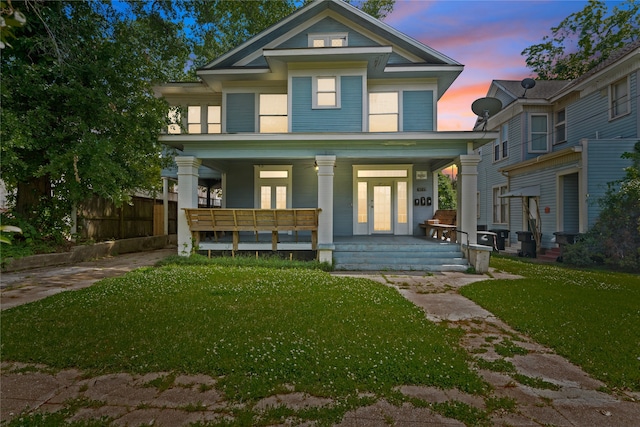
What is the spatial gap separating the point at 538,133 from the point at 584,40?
10186 millimetres

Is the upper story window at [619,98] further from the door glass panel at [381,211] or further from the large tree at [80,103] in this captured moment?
the large tree at [80,103]

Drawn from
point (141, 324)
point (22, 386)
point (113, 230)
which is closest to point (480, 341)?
point (141, 324)

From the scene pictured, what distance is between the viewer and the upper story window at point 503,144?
A: 1706cm

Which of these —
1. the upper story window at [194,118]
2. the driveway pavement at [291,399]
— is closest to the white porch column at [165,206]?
the upper story window at [194,118]

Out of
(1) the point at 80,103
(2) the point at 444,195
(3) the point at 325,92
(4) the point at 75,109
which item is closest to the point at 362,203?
(3) the point at 325,92

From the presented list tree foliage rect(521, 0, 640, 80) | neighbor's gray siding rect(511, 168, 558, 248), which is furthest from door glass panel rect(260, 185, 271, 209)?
tree foliage rect(521, 0, 640, 80)

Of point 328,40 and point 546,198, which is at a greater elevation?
point 328,40

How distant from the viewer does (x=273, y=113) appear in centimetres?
1189

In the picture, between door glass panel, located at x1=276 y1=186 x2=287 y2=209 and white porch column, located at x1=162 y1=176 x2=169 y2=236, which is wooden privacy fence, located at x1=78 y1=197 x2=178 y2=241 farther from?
door glass panel, located at x1=276 y1=186 x2=287 y2=209

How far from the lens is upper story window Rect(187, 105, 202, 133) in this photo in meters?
13.1

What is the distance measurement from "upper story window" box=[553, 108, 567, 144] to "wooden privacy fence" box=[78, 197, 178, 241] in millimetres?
18000

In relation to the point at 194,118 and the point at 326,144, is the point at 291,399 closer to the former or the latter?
the point at 326,144

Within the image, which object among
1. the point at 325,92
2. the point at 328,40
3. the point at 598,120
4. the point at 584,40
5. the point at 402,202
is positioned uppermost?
the point at 584,40

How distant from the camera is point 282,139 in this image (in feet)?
30.6
